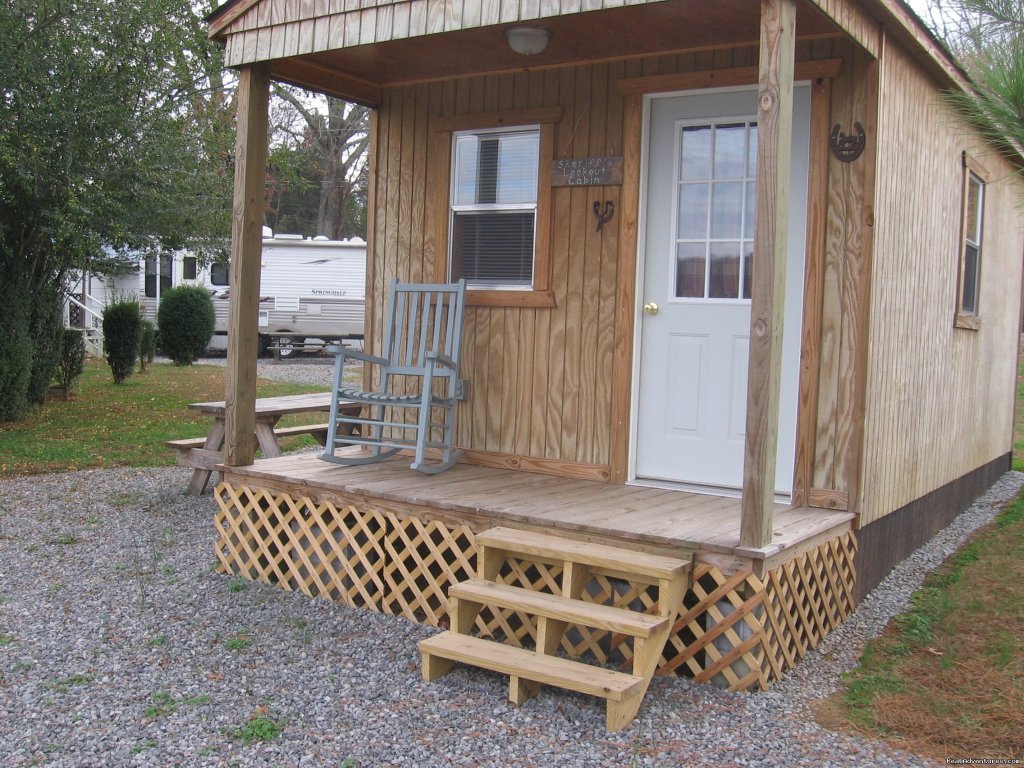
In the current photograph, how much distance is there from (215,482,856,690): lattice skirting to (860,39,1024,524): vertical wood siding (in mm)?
Answer: 766

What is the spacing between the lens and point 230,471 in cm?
472

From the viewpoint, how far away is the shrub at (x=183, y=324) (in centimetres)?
1548

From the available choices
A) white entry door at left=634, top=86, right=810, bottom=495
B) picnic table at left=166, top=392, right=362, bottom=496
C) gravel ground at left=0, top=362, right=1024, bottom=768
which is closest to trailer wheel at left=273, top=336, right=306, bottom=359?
picnic table at left=166, top=392, right=362, bottom=496

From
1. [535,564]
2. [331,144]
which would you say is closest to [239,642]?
[535,564]

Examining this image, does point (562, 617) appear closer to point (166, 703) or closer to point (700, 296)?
point (166, 703)

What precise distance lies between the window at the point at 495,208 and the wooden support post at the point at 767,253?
5.97ft

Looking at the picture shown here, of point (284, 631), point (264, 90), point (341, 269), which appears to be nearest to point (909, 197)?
point (264, 90)

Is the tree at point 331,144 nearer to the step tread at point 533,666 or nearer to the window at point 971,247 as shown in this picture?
the window at point 971,247

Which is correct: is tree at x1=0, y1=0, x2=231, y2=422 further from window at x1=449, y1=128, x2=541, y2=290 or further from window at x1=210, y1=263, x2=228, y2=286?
window at x1=210, y1=263, x2=228, y2=286

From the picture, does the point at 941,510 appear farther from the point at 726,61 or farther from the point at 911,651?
the point at 726,61

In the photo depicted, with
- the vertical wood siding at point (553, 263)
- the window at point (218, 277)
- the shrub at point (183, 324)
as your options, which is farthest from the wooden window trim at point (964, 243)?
the window at point (218, 277)

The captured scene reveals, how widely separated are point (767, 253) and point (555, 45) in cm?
192

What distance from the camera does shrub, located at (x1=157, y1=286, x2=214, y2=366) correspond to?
15484mm

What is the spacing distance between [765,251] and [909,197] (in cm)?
178
